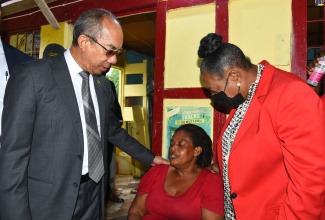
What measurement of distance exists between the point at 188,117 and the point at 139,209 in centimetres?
100

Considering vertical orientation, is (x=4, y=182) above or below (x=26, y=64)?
below

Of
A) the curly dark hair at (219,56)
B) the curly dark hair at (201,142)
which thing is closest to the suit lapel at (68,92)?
the curly dark hair at (219,56)

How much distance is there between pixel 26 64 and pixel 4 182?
2.11 ft

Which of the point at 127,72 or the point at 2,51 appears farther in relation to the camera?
the point at 127,72

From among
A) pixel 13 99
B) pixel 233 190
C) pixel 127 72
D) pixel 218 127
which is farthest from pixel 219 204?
pixel 127 72

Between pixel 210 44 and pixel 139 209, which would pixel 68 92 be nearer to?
pixel 210 44

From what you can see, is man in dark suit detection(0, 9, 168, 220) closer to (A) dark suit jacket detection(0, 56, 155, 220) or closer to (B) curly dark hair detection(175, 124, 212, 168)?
(A) dark suit jacket detection(0, 56, 155, 220)

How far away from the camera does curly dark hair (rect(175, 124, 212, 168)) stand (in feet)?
8.02

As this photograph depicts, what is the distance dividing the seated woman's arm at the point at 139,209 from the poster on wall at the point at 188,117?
0.66 metres

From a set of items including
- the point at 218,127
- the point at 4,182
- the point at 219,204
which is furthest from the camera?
the point at 218,127

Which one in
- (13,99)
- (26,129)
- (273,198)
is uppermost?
(13,99)

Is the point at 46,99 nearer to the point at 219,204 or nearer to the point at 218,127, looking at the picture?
the point at 219,204

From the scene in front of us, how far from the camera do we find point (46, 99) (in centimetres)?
156

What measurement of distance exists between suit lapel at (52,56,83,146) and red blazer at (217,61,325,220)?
2.96 ft
